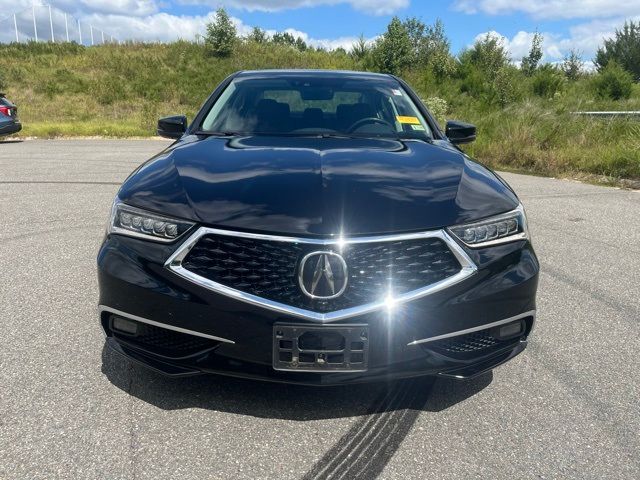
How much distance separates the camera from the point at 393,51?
34438 mm

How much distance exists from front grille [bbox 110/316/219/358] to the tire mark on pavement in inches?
24.4

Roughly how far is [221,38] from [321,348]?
133ft

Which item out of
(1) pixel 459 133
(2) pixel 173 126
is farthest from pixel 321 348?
(1) pixel 459 133

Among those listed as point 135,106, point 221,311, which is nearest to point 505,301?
point 221,311

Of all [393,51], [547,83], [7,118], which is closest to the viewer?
[7,118]

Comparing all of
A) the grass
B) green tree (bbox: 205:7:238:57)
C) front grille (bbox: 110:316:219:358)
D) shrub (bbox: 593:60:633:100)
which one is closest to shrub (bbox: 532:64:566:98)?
the grass

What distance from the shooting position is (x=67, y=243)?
4934 mm

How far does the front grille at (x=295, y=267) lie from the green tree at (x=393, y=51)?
3339 cm

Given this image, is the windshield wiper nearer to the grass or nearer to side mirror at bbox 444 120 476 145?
side mirror at bbox 444 120 476 145

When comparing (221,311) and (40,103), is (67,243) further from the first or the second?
(40,103)

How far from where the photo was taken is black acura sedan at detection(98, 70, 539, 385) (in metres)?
2.02

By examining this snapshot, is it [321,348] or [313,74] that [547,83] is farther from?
[321,348]

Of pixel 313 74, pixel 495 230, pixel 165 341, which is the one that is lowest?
pixel 165 341

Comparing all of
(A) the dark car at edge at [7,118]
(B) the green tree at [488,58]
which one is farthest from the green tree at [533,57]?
(A) the dark car at edge at [7,118]
